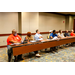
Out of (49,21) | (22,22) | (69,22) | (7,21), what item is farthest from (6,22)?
(69,22)

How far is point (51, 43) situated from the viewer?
414cm

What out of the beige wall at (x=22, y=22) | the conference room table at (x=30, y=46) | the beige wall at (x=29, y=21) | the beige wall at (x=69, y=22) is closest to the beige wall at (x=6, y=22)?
the beige wall at (x=22, y=22)

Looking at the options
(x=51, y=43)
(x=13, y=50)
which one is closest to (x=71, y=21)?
(x=51, y=43)

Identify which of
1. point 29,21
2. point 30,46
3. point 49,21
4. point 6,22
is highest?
point 49,21

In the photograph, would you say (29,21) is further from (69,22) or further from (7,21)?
(69,22)

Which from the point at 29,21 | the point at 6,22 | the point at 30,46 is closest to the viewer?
the point at 30,46

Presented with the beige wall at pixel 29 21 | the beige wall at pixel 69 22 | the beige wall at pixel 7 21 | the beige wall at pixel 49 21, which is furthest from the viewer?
the beige wall at pixel 69 22

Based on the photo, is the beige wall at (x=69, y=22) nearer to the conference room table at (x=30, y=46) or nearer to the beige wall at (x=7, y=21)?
the conference room table at (x=30, y=46)

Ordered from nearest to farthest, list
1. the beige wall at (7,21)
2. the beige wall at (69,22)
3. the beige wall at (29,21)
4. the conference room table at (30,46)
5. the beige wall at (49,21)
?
the conference room table at (30,46)
the beige wall at (7,21)
the beige wall at (29,21)
the beige wall at (49,21)
the beige wall at (69,22)

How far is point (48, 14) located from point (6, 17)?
390cm

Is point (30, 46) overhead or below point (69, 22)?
below

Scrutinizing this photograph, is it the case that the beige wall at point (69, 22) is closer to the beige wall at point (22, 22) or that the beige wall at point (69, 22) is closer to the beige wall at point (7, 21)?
the beige wall at point (22, 22)

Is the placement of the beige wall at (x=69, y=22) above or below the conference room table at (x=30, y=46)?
above

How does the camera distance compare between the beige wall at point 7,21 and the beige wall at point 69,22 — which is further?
the beige wall at point 69,22
